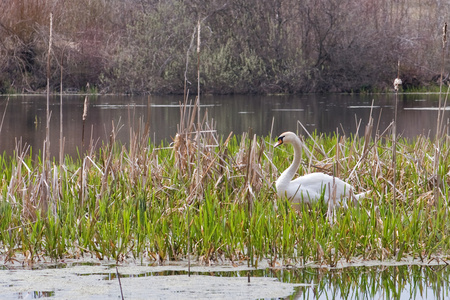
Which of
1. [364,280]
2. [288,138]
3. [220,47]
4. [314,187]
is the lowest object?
[364,280]

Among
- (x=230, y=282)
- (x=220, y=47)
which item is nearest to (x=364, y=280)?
(x=230, y=282)

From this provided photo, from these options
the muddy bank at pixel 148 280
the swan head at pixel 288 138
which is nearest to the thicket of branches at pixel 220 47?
the swan head at pixel 288 138

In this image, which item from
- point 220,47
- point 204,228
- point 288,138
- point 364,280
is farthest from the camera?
point 220,47

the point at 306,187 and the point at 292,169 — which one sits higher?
the point at 292,169

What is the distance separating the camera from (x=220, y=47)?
30.2 meters

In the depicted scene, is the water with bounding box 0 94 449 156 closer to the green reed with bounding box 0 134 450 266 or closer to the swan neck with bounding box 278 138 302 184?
the swan neck with bounding box 278 138 302 184

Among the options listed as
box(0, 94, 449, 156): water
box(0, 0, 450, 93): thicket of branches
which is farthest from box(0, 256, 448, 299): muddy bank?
box(0, 0, 450, 93): thicket of branches

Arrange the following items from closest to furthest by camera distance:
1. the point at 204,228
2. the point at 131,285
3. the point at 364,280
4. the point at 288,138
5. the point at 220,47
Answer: the point at 131,285 → the point at 364,280 → the point at 204,228 → the point at 288,138 → the point at 220,47

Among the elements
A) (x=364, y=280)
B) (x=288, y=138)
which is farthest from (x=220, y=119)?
(x=364, y=280)

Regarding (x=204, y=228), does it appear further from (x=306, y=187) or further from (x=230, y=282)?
(x=306, y=187)

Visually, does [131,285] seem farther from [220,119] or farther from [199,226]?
[220,119]

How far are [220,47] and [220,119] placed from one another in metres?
12.3

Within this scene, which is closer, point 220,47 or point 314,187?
point 314,187

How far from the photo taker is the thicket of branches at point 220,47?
2892 cm
